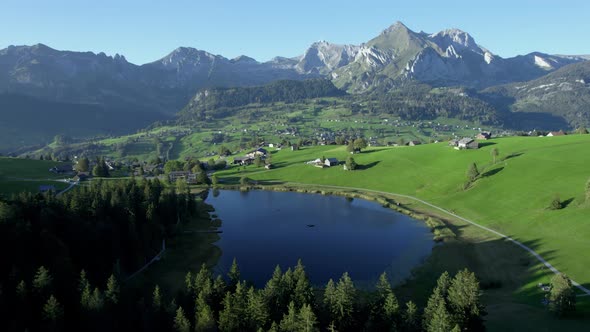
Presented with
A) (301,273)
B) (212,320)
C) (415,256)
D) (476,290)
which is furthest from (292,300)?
(415,256)

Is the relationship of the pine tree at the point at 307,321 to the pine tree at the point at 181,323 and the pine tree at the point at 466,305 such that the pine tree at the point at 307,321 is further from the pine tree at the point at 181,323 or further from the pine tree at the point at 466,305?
the pine tree at the point at 466,305

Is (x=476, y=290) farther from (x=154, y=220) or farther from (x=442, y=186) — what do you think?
(x=442, y=186)

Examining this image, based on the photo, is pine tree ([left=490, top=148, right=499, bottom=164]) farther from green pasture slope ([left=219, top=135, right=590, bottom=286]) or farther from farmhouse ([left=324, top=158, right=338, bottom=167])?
farmhouse ([left=324, top=158, right=338, bottom=167])

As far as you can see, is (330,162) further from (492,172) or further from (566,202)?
(566,202)

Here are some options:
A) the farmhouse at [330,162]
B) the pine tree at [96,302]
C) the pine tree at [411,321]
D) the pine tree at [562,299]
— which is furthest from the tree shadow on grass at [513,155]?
the pine tree at [96,302]

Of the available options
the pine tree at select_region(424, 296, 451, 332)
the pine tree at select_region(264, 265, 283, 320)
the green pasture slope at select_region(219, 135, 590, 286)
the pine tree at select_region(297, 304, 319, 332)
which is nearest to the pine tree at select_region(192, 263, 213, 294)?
the pine tree at select_region(264, 265, 283, 320)
